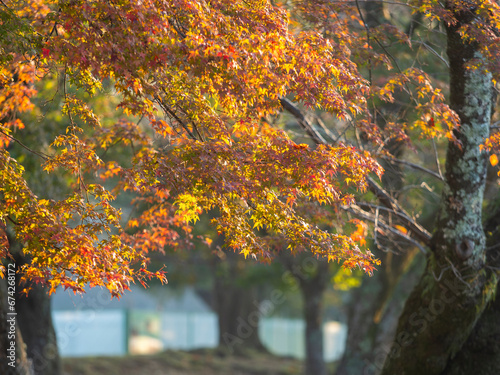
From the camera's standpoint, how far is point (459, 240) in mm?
7445

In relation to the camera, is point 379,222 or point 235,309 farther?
point 235,309

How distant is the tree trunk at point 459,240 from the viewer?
7.42m

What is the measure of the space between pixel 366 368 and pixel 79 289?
30.4ft

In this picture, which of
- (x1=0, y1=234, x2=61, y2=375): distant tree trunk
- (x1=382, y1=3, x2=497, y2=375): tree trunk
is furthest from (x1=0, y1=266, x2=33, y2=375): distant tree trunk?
(x1=382, y1=3, x2=497, y2=375): tree trunk

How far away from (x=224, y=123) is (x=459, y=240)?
3265 mm

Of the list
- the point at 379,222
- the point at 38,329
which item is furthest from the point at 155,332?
the point at 379,222

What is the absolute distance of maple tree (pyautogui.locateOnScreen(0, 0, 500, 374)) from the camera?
5207 mm

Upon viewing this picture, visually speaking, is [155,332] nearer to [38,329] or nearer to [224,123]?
[38,329]

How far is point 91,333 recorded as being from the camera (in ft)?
86.3

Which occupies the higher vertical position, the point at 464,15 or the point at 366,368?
the point at 464,15

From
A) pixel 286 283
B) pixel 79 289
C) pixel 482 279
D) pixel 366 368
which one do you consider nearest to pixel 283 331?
pixel 286 283

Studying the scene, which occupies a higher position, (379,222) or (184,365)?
(379,222)

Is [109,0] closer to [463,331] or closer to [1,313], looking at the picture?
[1,313]

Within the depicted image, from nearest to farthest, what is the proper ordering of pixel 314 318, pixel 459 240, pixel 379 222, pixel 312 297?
pixel 459 240
pixel 379 222
pixel 312 297
pixel 314 318
